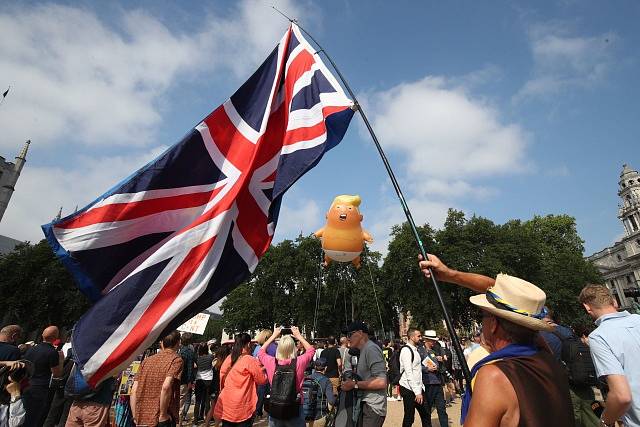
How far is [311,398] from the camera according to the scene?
20.8 feet

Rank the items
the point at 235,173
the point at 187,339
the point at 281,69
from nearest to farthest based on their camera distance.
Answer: the point at 235,173 → the point at 281,69 → the point at 187,339

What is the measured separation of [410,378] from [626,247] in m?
88.0

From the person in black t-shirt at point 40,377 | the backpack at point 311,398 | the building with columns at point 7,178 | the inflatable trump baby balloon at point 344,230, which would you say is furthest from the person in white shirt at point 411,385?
the building with columns at point 7,178

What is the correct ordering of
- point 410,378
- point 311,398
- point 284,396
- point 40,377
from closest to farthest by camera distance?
1. point 284,396
2. point 40,377
3. point 311,398
4. point 410,378

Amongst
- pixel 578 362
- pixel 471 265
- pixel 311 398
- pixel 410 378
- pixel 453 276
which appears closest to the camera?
pixel 453 276

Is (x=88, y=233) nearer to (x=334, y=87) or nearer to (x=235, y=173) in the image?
(x=235, y=173)

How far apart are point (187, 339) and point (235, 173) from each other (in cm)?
592

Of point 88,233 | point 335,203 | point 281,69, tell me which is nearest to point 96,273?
point 88,233

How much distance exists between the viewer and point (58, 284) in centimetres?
3453

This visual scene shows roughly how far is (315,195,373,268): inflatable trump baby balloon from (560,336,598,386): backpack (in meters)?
6.42

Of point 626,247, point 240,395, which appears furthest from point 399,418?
point 626,247

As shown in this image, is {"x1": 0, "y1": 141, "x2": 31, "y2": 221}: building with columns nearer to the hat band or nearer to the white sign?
the white sign

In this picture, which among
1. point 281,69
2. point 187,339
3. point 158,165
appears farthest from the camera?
point 187,339

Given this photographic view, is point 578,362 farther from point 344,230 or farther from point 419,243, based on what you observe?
point 344,230
